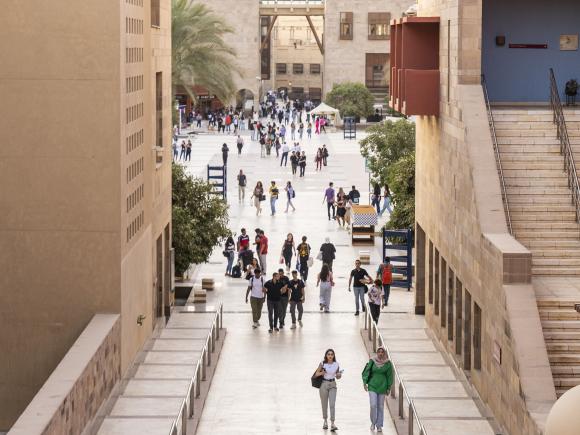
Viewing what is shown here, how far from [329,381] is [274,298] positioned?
815 centimetres

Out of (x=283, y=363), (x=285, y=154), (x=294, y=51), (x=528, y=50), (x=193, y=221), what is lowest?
(x=283, y=363)

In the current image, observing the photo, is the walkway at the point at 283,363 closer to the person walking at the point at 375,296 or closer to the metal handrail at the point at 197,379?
the metal handrail at the point at 197,379

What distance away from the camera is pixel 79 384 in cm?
1911

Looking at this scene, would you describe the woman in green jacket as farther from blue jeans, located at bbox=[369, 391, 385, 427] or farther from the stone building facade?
the stone building facade

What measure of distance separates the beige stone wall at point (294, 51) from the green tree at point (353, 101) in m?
37.7

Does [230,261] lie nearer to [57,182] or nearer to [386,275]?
[386,275]

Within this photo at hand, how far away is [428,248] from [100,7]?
1008 cm

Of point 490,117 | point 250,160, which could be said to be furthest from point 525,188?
point 250,160

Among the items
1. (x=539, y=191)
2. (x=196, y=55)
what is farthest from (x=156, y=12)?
(x=196, y=55)

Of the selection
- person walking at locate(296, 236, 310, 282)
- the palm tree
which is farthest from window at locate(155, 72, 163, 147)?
the palm tree

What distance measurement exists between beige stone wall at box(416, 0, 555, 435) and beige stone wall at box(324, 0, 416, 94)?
252 feet

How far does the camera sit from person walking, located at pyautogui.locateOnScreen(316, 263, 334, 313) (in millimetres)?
30281

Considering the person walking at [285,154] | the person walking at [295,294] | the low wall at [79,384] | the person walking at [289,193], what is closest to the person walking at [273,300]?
the person walking at [295,294]

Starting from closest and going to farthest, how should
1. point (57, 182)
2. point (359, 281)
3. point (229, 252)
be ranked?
point (57, 182) → point (359, 281) → point (229, 252)
